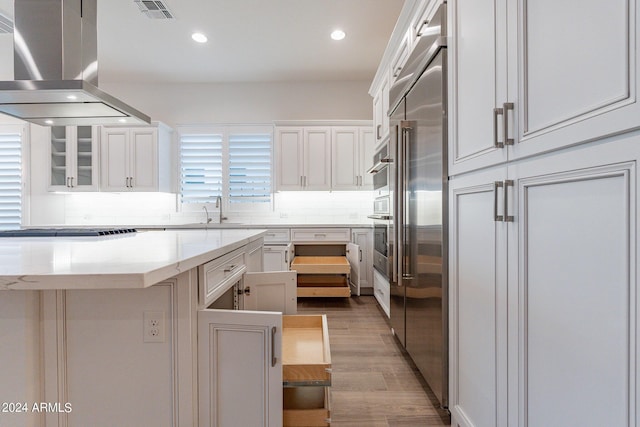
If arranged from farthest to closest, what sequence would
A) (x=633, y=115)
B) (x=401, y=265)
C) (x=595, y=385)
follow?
(x=401, y=265), (x=595, y=385), (x=633, y=115)

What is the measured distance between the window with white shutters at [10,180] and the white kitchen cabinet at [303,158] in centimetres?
348

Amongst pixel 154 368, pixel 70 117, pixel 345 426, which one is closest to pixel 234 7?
pixel 70 117

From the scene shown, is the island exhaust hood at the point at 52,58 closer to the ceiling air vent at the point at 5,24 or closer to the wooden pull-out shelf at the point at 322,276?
the ceiling air vent at the point at 5,24

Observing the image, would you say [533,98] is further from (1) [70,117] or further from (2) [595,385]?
(1) [70,117]

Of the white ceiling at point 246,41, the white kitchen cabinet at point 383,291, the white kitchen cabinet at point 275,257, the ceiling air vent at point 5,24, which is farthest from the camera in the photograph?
the white kitchen cabinet at point 275,257

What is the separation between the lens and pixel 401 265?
2.15 metres

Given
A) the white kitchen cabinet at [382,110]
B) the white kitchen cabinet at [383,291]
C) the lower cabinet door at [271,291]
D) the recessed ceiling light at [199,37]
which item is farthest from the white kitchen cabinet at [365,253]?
the recessed ceiling light at [199,37]

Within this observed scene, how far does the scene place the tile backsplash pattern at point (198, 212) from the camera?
4.66m

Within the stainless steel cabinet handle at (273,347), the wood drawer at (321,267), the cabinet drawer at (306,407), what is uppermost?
the stainless steel cabinet handle at (273,347)

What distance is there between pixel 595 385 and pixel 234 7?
3559mm

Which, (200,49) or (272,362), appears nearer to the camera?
(272,362)

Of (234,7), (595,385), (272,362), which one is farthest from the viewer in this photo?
(234,7)

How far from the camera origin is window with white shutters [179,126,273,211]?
4.58 meters

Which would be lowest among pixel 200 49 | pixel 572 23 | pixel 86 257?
pixel 86 257
